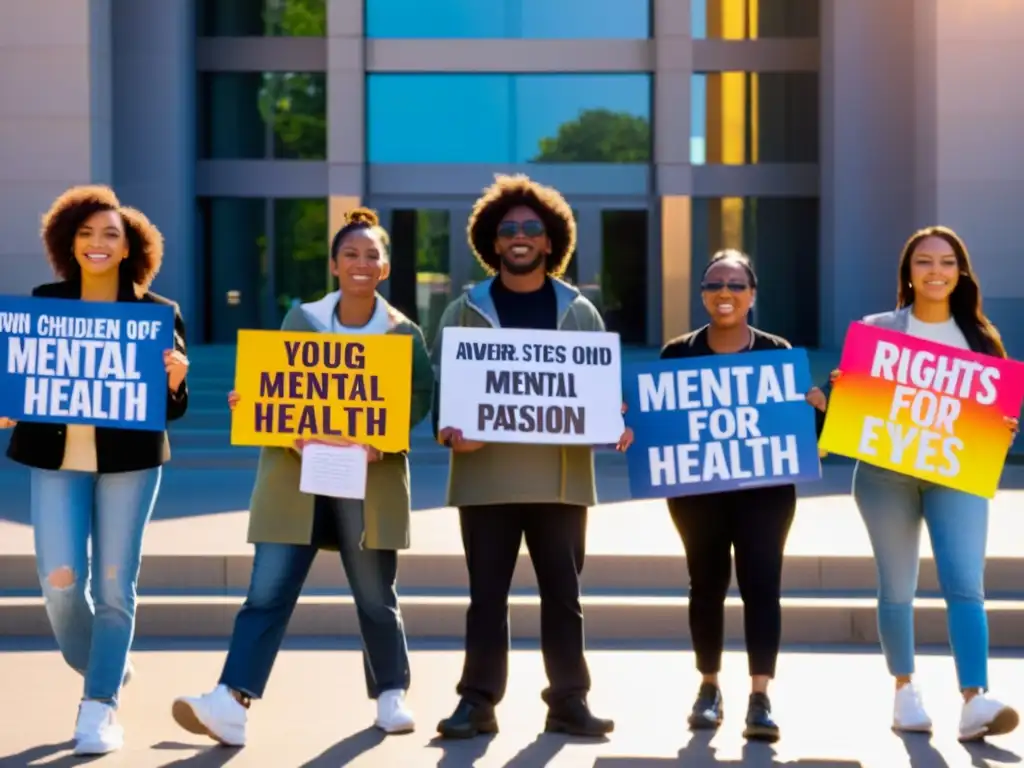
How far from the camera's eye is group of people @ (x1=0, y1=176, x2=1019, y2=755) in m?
5.72

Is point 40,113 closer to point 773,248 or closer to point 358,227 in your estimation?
point 773,248

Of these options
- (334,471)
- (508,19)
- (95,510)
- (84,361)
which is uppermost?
(508,19)

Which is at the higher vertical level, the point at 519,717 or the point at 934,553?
the point at 934,553

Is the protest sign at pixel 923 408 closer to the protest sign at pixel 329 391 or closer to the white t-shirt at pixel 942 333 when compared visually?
the white t-shirt at pixel 942 333

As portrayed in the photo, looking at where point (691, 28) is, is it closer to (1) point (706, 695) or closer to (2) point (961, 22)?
(2) point (961, 22)

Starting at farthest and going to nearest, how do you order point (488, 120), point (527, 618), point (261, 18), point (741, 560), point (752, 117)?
point (261, 18) < point (752, 117) < point (488, 120) < point (527, 618) < point (741, 560)

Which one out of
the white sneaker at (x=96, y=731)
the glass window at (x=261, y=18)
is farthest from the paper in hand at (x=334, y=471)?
the glass window at (x=261, y=18)

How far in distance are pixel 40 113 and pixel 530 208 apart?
59.3ft

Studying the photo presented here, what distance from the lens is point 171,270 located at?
2788 centimetres

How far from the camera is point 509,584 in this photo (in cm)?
591

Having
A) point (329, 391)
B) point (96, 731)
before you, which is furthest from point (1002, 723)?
point (96, 731)

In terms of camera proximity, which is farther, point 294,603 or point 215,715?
point 294,603

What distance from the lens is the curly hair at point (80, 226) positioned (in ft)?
19.4

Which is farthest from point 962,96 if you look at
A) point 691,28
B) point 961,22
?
point 691,28
